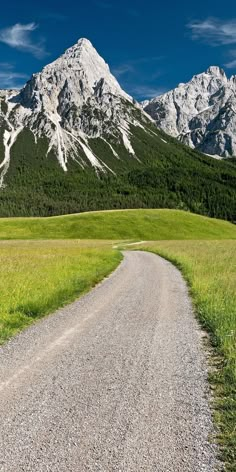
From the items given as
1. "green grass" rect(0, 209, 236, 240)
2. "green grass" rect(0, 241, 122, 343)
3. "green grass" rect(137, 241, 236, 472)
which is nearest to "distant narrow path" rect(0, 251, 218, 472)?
"green grass" rect(137, 241, 236, 472)

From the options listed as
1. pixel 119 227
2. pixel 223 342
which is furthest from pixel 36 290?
pixel 119 227

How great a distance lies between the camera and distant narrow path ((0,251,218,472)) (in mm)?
5871

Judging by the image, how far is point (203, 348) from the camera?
1175 centimetres

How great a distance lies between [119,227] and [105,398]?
123319 mm

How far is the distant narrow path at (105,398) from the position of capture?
5871mm

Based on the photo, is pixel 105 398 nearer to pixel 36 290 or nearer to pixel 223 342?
pixel 223 342

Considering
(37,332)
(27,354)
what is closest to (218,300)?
(37,332)

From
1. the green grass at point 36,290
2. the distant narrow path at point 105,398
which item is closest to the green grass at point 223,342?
the distant narrow path at point 105,398

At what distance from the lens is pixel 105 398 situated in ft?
26.1

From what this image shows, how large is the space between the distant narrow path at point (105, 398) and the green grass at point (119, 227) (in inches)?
4222

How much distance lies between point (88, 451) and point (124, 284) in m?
20.0

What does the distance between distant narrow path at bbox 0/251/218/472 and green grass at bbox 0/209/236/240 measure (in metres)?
107

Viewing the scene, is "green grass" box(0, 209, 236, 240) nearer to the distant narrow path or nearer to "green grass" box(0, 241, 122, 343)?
"green grass" box(0, 241, 122, 343)

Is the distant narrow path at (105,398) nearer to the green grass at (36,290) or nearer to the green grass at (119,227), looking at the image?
the green grass at (36,290)
